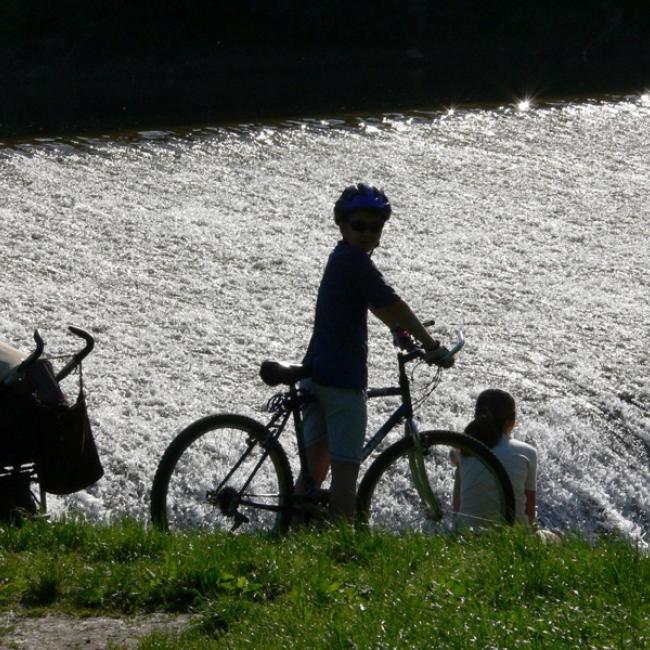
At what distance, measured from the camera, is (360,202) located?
5770 mm

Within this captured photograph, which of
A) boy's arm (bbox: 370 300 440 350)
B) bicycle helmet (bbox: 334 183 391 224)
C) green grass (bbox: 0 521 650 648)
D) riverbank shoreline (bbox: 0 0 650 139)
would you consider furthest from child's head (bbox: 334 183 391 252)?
riverbank shoreline (bbox: 0 0 650 139)

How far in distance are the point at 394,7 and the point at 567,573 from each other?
34617mm

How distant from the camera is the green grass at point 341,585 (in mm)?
4461

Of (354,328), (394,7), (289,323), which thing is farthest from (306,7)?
(354,328)

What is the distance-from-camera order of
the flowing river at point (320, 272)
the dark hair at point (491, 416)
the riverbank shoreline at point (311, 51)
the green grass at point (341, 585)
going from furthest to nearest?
the riverbank shoreline at point (311, 51) < the flowing river at point (320, 272) < the dark hair at point (491, 416) < the green grass at point (341, 585)

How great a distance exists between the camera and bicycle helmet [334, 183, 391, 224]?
5770mm

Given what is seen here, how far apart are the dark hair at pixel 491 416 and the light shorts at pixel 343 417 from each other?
889 millimetres

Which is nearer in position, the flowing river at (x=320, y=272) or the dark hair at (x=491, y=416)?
the dark hair at (x=491, y=416)

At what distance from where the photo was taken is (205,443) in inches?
234

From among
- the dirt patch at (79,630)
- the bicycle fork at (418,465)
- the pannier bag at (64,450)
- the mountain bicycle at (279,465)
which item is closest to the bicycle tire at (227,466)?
the mountain bicycle at (279,465)

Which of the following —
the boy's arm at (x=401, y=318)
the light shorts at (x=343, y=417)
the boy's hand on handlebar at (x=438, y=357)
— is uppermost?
the boy's arm at (x=401, y=318)

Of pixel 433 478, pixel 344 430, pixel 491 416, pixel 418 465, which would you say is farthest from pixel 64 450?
pixel 491 416

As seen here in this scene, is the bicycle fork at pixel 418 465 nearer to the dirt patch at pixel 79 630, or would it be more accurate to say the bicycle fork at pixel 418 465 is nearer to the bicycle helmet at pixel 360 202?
the bicycle helmet at pixel 360 202

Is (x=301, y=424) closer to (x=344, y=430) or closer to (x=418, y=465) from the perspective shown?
(x=344, y=430)
